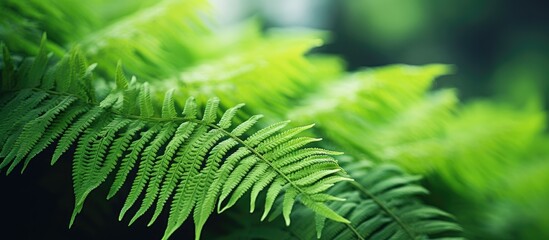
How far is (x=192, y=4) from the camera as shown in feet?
2.91

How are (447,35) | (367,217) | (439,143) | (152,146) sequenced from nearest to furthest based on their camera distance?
(152,146) < (367,217) < (439,143) < (447,35)

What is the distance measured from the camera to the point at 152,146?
52 centimetres

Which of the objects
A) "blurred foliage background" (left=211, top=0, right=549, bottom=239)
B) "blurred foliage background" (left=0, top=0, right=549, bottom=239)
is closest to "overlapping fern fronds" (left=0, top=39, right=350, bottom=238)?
"blurred foliage background" (left=0, top=0, right=549, bottom=239)

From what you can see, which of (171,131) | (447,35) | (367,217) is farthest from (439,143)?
(447,35)

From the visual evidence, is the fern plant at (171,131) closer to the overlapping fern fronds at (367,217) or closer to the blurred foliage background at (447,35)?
the overlapping fern fronds at (367,217)

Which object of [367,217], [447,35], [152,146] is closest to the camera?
[152,146]

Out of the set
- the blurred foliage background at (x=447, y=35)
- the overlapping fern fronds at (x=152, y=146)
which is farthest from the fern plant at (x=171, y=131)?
the blurred foliage background at (x=447, y=35)

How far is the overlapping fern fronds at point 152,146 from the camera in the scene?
489 millimetres

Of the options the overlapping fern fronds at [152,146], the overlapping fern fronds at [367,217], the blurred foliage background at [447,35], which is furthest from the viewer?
the blurred foliage background at [447,35]

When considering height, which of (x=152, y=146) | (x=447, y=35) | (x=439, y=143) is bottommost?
(x=152, y=146)

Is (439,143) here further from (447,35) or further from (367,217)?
(447,35)

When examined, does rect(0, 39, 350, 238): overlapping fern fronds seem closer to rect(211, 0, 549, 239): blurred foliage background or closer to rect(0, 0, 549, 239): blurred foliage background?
rect(0, 0, 549, 239): blurred foliage background

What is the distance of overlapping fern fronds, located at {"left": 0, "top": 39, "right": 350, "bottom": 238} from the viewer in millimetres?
489

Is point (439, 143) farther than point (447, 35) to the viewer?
No
